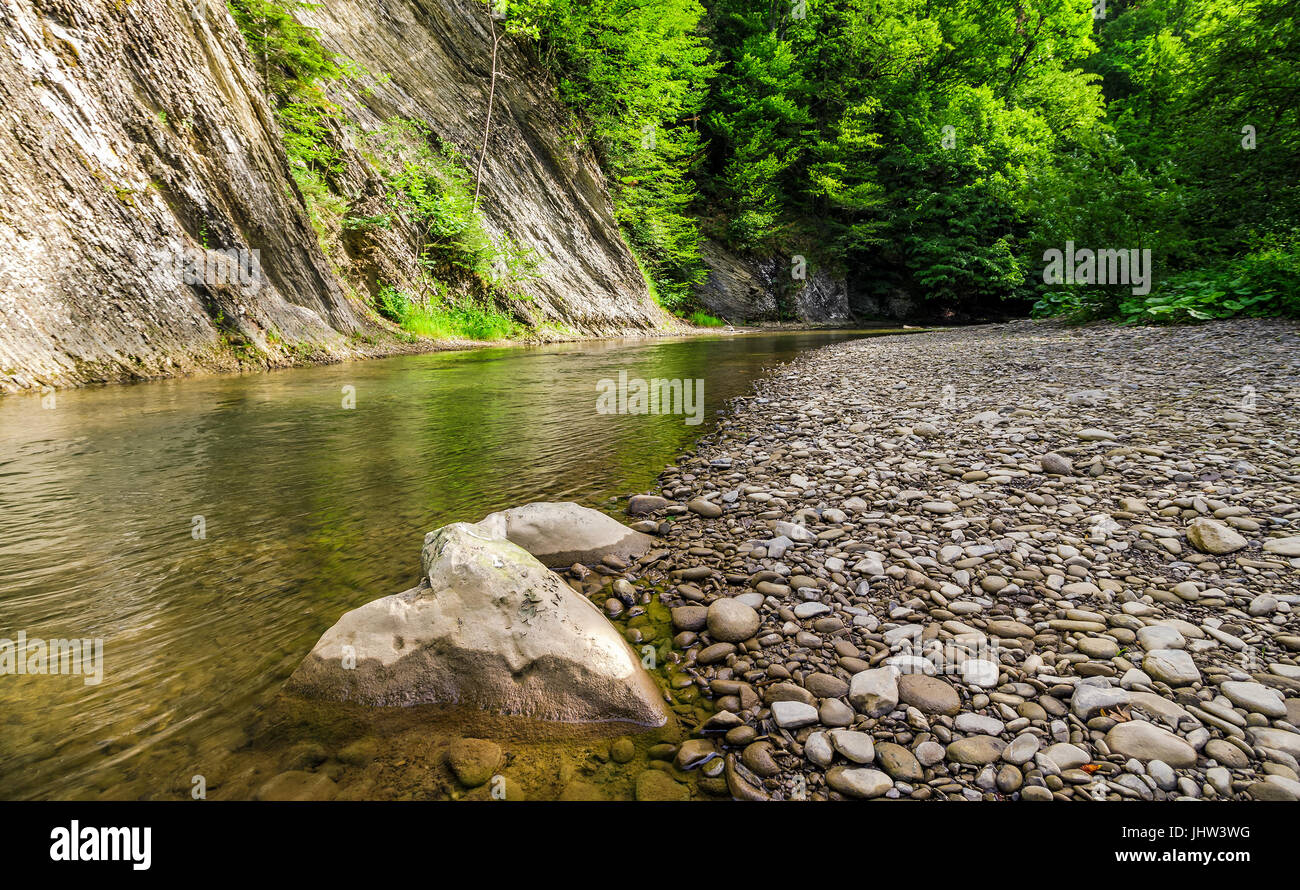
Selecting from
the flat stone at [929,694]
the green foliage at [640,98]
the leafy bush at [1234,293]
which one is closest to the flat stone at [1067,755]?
the flat stone at [929,694]

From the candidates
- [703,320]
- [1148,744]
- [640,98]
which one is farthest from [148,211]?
[703,320]

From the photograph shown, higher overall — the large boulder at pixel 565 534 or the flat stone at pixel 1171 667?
the large boulder at pixel 565 534

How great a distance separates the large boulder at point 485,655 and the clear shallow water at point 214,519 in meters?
0.33

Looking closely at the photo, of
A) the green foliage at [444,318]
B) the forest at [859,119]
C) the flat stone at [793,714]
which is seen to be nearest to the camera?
the flat stone at [793,714]

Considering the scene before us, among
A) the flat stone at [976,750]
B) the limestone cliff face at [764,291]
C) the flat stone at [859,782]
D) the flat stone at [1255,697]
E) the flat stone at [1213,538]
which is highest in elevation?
the limestone cliff face at [764,291]

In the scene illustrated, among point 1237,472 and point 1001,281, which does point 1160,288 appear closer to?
point 1237,472

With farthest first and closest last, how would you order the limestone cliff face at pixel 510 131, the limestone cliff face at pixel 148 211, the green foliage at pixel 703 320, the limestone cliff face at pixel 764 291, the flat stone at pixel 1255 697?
the limestone cliff face at pixel 764 291 < the green foliage at pixel 703 320 < the limestone cliff face at pixel 510 131 < the limestone cliff face at pixel 148 211 < the flat stone at pixel 1255 697

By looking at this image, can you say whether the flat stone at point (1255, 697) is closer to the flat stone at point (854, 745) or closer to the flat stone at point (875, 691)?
the flat stone at point (875, 691)

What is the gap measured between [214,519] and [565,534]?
224 centimetres

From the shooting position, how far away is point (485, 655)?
201 cm

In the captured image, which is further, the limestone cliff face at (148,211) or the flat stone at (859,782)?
the limestone cliff face at (148,211)

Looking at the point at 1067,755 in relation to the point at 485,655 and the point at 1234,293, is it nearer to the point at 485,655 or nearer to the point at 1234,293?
the point at 485,655

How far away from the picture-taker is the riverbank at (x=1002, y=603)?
5.08 ft
